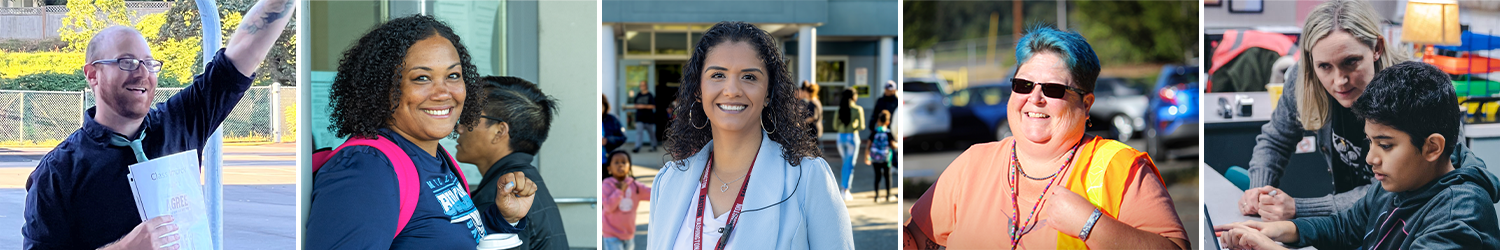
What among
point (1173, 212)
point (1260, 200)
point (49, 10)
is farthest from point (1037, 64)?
point (49, 10)

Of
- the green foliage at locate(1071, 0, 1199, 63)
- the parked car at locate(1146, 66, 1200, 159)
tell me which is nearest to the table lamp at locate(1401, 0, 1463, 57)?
the parked car at locate(1146, 66, 1200, 159)

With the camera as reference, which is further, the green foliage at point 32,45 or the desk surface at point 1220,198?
the desk surface at point 1220,198

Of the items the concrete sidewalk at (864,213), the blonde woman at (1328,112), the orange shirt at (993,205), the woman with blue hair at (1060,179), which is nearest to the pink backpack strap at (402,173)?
the concrete sidewalk at (864,213)

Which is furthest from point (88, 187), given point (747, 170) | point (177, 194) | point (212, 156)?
point (747, 170)

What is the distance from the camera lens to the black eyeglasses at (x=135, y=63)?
2.84 meters

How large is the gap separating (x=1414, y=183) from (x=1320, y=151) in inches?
12.9

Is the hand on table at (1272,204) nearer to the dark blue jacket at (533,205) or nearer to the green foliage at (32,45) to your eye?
the dark blue jacket at (533,205)

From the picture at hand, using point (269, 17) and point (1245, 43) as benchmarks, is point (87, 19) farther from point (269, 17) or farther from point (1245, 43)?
point (1245, 43)

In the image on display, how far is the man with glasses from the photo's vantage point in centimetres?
281

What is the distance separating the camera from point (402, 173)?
2969mm

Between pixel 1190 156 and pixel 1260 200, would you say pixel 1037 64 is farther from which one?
pixel 1190 156

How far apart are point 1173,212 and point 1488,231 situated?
1.28m

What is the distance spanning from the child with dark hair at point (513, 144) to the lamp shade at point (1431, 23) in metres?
3.06

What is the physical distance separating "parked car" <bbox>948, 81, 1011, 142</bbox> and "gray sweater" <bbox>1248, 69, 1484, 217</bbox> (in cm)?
756
